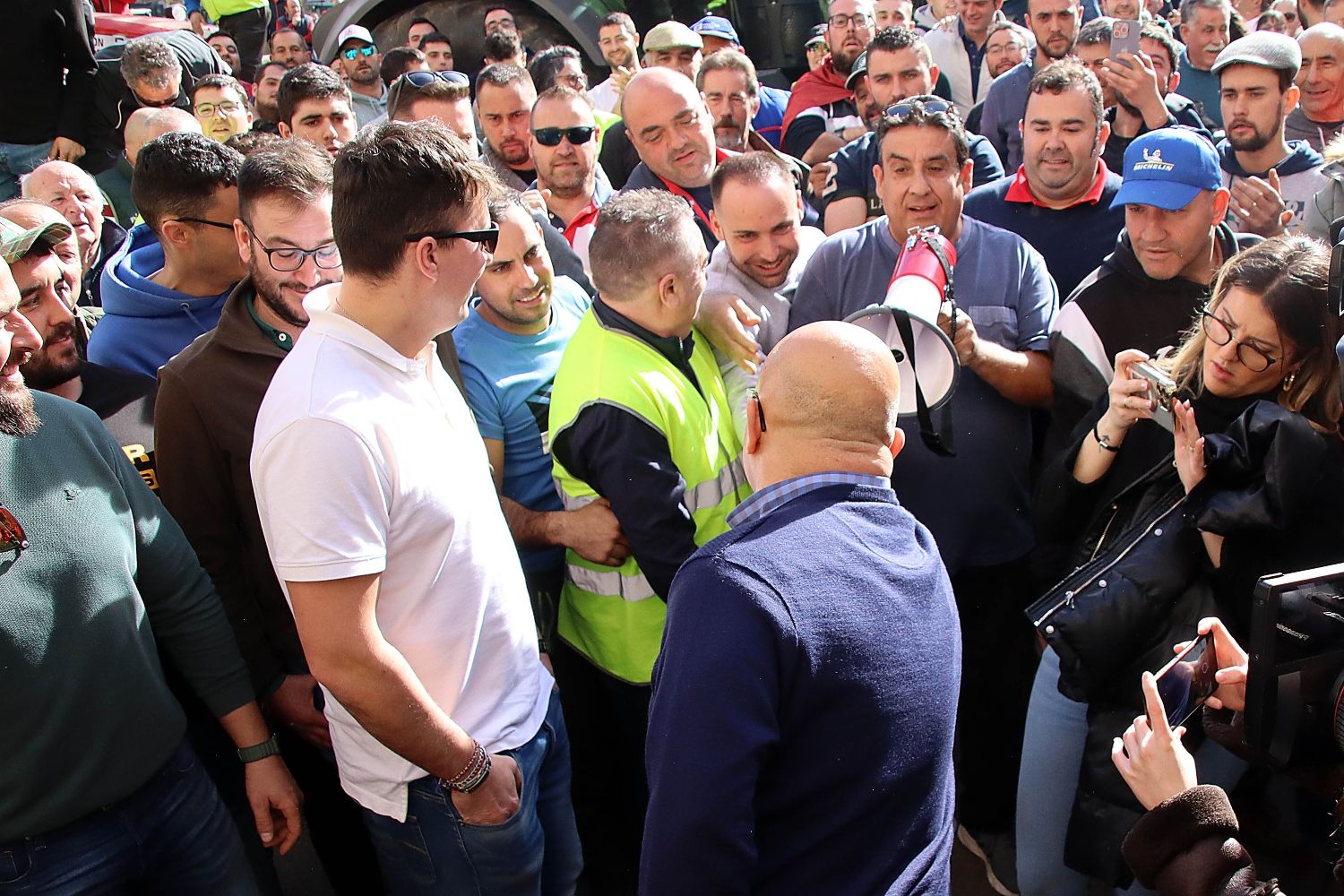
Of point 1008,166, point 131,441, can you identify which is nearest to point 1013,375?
point 131,441

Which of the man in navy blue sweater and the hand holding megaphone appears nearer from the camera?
the man in navy blue sweater

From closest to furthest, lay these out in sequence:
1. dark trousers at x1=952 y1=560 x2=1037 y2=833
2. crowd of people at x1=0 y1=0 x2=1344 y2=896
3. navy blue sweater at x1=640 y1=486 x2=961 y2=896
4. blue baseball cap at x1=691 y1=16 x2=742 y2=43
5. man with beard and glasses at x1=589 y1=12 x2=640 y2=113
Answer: navy blue sweater at x1=640 y1=486 x2=961 y2=896
crowd of people at x1=0 y1=0 x2=1344 y2=896
dark trousers at x1=952 y1=560 x2=1037 y2=833
man with beard and glasses at x1=589 y1=12 x2=640 y2=113
blue baseball cap at x1=691 y1=16 x2=742 y2=43

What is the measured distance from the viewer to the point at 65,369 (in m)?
2.72

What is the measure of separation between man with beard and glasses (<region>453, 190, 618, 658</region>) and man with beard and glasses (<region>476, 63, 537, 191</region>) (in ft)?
7.31

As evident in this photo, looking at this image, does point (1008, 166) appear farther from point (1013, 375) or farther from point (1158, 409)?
point (1158, 409)

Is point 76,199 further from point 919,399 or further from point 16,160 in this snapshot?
point 919,399

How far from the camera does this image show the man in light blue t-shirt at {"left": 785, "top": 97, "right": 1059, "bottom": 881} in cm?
323

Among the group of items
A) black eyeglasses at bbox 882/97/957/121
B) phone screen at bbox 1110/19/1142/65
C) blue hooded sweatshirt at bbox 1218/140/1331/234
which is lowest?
blue hooded sweatshirt at bbox 1218/140/1331/234

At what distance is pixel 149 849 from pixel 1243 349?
8.71 feet

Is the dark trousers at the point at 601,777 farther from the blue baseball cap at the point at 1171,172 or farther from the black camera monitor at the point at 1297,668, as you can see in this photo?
the blue baseball cap at the point at 1171,172

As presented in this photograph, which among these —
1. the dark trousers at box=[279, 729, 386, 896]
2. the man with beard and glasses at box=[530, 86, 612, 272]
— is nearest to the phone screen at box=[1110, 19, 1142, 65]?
the man with beard and glasses at box=[530, 86, 612, 272]

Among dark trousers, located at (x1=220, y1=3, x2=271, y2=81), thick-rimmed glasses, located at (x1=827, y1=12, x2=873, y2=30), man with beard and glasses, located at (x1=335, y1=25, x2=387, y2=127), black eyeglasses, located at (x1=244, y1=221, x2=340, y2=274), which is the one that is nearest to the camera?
black eyeglasses, located at (x1=244, y1=221, x2=340, y2=274)

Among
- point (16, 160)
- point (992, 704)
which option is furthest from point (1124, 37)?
point (16, 160)

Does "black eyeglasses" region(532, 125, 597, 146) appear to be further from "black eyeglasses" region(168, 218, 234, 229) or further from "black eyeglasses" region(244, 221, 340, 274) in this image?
"black eyeglasses" region(244, 221, 340, 274)
